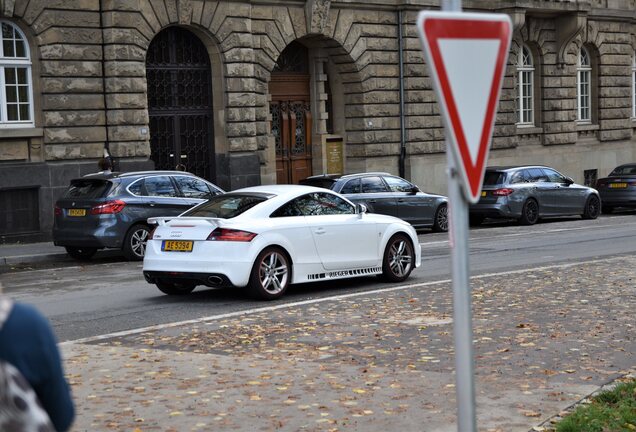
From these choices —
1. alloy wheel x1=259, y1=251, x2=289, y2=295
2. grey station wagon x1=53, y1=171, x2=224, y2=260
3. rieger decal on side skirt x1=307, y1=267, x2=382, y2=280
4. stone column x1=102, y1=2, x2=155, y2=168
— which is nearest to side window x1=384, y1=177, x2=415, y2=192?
stone column x1=102, y1=2, x2=155, y2=168

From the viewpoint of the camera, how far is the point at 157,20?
93.1 feet

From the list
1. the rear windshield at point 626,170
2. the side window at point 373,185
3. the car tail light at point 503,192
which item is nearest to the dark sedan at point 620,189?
the rear windshield at point 626,170

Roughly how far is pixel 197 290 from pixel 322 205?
6.81 ft

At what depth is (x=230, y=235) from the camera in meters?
14.3

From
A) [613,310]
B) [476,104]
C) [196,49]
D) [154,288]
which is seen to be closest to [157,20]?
[196,49]

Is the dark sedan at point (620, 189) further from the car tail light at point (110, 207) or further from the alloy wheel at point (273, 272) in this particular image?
the alloy wheel at point (273, 272)

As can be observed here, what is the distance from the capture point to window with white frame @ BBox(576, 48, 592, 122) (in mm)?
44156

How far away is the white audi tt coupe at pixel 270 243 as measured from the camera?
14273 mm

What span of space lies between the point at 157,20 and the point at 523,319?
1804cm

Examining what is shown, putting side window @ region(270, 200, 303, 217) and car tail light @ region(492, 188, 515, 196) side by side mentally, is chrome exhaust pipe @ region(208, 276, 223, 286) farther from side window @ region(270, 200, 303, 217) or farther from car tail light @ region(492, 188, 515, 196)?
car tail light @ region(492, 188, 515, 196)

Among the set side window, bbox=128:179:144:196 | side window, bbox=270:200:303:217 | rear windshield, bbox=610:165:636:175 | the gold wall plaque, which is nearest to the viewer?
side window, bbox=270:200:303:217

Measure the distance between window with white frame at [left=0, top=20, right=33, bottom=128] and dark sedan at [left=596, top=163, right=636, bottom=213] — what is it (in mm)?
17250

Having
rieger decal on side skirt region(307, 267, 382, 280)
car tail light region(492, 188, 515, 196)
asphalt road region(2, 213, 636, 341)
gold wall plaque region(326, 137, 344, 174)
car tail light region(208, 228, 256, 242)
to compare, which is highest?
gold wall plaque region(326, 137, 344, 174)

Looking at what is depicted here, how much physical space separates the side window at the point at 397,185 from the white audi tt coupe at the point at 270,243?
10.7 m
